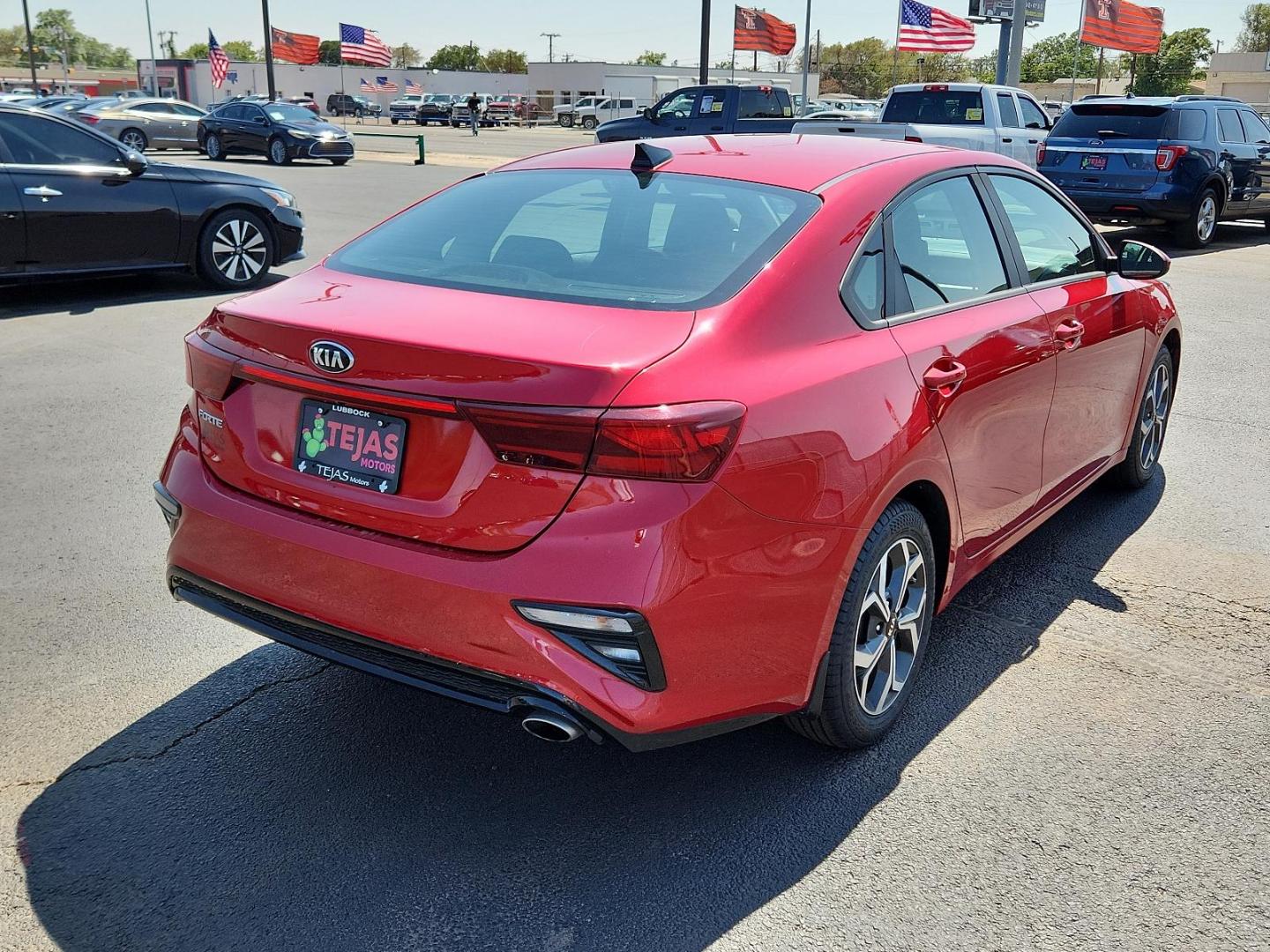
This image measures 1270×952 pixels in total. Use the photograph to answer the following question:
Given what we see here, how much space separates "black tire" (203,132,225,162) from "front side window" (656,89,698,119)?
40.8ft

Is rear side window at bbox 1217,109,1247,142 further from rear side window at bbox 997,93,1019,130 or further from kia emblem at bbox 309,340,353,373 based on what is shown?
kia emblem at bbox 309,340,353,373

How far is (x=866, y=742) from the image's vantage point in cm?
329

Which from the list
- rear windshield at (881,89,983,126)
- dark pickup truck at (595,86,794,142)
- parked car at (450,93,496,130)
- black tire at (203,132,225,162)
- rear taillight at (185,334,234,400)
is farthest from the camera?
parked car at (450,93,496,130)

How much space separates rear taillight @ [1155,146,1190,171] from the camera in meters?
14.5

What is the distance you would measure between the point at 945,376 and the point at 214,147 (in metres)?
30.9

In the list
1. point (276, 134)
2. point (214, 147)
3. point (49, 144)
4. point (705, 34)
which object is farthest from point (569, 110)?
point (49, 144)

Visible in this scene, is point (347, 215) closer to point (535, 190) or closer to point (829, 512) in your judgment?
point (535, 190)

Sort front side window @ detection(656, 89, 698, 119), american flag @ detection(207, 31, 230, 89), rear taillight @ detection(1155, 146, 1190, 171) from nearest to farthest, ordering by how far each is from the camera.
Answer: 1. rear taillight @ detection(1155, 146, 1190, 171)
2. front side window @ detection(656, 89, 698, 119)
3. american flag @ detection(207, 31, 230, 89)

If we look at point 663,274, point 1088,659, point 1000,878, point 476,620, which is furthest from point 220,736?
point 1088,659

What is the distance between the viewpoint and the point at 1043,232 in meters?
4.43

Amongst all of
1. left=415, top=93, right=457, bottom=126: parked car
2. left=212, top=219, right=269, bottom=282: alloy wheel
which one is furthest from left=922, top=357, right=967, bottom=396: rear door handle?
left=415, top=93, right=457, bottom=126: parked car

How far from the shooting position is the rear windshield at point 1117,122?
580 inches

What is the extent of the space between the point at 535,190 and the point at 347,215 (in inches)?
524

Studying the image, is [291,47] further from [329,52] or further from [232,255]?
[329,52]
